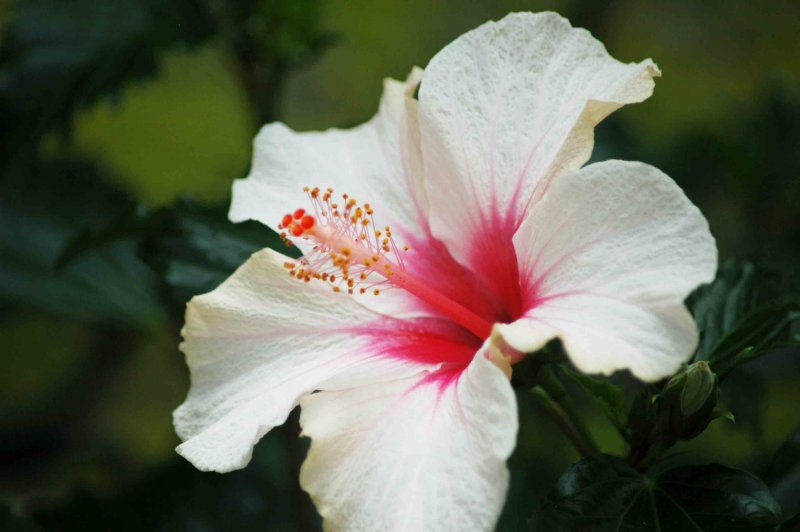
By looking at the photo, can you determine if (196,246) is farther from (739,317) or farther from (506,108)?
(739,317)

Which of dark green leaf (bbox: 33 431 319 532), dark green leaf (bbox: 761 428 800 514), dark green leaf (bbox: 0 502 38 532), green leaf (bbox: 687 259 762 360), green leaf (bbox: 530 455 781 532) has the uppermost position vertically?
green leaf (bbox: 687 259 762 360)

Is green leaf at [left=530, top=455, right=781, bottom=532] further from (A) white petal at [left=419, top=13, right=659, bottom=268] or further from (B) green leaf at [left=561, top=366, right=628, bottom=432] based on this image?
(A) white petal at [left=419, top=13, right=659, bottom=268]

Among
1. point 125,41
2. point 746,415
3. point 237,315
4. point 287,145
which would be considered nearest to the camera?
point 237,315

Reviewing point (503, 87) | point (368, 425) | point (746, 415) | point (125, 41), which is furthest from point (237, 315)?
point (746, 415)

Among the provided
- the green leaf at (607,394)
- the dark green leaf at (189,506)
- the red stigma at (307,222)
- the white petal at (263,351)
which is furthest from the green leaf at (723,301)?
the dark green leaf at (189,506)

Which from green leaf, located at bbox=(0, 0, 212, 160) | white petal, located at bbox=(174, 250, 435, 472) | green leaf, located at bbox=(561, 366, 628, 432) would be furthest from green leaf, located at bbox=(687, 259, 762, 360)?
green leaf, located at bbox=(0, 0, 212, 160)

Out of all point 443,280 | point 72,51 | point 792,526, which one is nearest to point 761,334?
point 792,526

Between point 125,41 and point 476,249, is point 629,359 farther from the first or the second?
point 125,41
